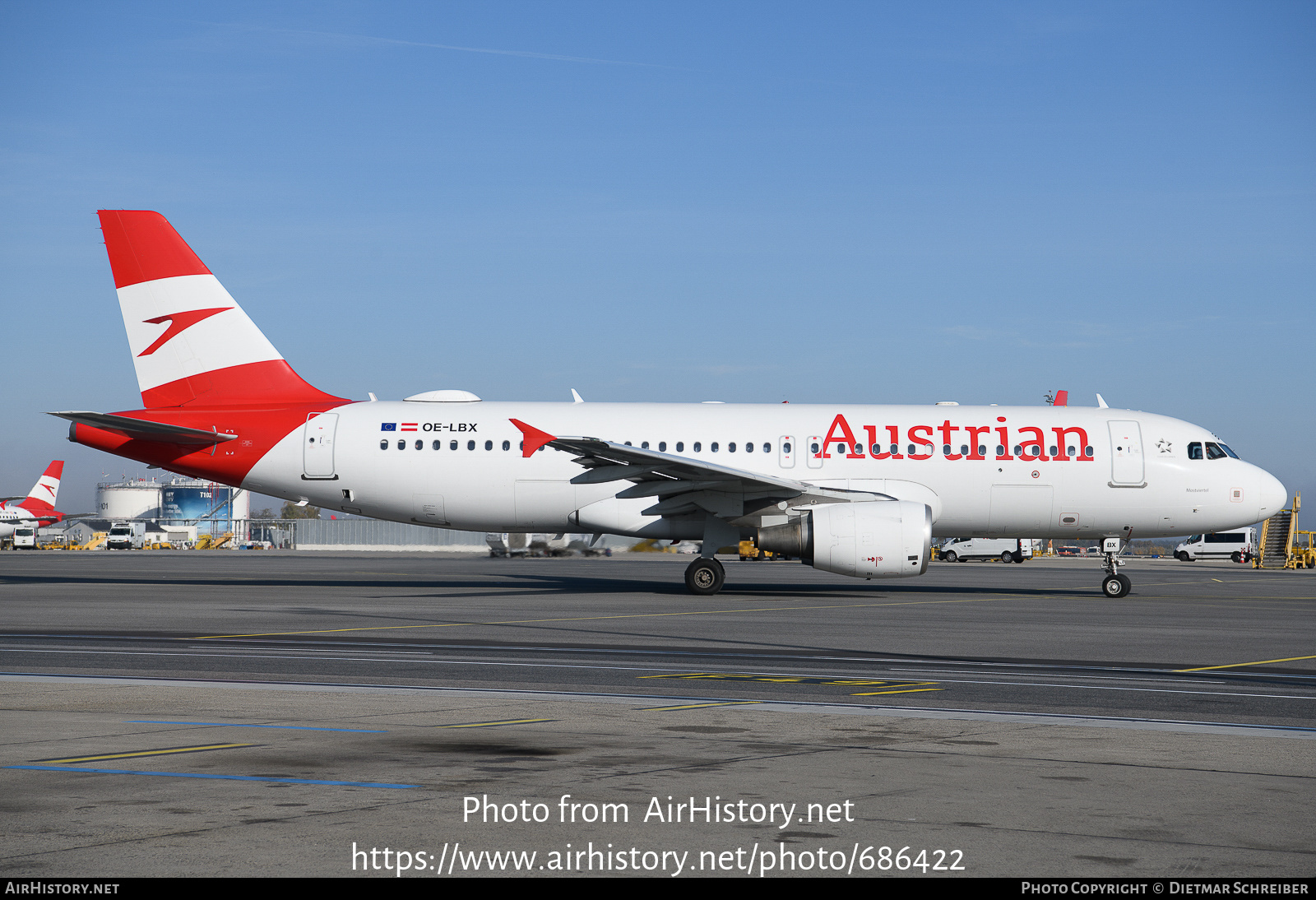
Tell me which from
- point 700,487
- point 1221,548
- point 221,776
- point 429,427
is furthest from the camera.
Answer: point 1221,548

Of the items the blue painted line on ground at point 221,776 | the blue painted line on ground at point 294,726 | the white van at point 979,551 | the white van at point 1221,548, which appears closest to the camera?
the blue painted line on ground at point 221,776

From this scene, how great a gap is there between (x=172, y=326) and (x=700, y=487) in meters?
13.1

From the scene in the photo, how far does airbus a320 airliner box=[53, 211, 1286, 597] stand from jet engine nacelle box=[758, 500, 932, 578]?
1.70 meters

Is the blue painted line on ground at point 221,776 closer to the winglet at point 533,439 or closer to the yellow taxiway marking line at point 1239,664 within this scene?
the yellow taxiway marking line at point 1239,664

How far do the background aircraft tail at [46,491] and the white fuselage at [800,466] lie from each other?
226 ft

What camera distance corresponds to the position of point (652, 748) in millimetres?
7906

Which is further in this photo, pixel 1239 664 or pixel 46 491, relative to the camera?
pixel 46 491

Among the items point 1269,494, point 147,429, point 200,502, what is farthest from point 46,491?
point 1269,494

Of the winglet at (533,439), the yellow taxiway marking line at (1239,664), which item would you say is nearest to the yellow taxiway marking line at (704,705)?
the yellow taxiway marking line at (1239,664)

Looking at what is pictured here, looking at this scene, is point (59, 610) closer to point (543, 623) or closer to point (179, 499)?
point (543, 623)

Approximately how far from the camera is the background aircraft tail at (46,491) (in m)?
86.6

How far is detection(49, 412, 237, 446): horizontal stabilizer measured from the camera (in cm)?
2562

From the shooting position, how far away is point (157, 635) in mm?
16109

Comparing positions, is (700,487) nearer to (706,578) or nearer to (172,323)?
(706,578)
